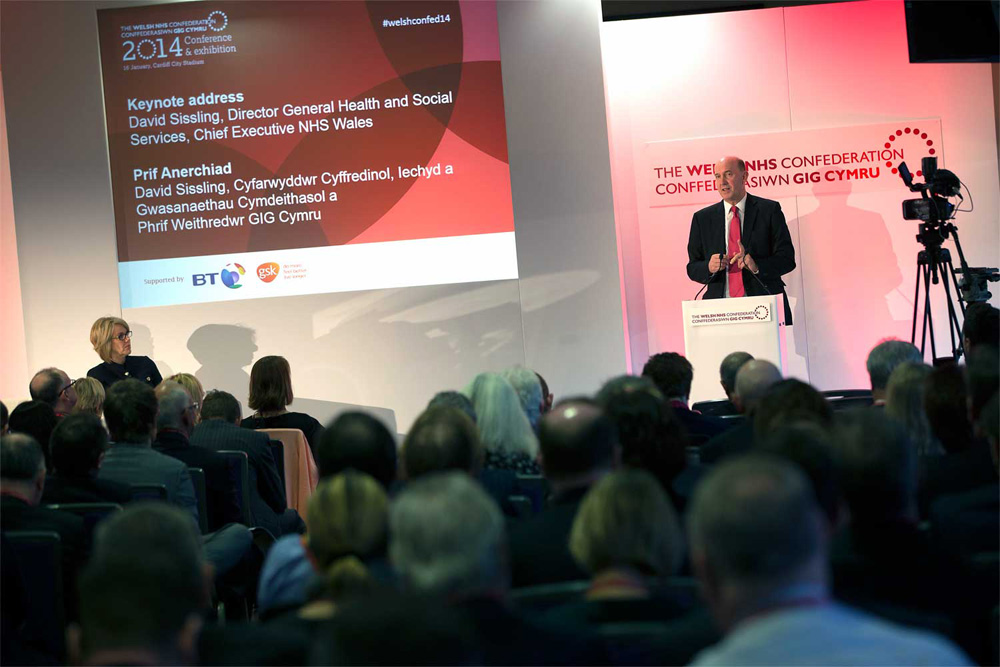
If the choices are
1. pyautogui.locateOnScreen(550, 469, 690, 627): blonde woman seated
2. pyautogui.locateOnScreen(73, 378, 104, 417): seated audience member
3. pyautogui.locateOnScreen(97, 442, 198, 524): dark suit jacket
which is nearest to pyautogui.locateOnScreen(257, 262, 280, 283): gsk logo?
pyautogui.locateOnScreen(73, 378, 104, 417): seated audience member

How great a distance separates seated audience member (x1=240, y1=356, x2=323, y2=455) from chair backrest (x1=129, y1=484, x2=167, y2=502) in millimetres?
1795

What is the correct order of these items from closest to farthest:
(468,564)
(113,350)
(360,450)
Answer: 1. (468,564)
2. (360,450)
3. (113,350)

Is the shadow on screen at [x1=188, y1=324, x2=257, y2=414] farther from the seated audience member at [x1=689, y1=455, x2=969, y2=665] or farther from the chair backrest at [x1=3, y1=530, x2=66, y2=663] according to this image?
the seated audience member at [x1=689, y1=455, x2=969, y2=665]

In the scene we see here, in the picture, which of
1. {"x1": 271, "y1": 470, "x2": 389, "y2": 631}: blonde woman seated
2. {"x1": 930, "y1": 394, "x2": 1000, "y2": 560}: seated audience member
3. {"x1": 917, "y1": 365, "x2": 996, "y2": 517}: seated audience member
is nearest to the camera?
{"x1": 271, "y1": 470, "x2": 389, "y2": 631}: blonde woman seated

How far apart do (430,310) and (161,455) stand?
3891 mm

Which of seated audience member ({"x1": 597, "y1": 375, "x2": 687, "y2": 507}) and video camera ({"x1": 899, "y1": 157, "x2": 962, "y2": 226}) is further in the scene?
video camera ({"x1": 899, "y1": 157, "x2": 962, "y2": 226})

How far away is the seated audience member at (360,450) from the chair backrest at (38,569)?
35.4 inches

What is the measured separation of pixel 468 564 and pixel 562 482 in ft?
2.82

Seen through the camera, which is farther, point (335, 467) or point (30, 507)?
point (30, 507)

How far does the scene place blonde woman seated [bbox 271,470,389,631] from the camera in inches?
85.1

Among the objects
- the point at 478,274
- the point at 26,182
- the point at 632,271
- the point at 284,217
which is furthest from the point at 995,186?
the point at 26,182

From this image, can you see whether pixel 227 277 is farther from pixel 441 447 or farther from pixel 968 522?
pixel 968 522

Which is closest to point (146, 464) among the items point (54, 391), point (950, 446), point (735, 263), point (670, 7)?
point (54, 391)

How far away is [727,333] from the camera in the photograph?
22.6 ft
